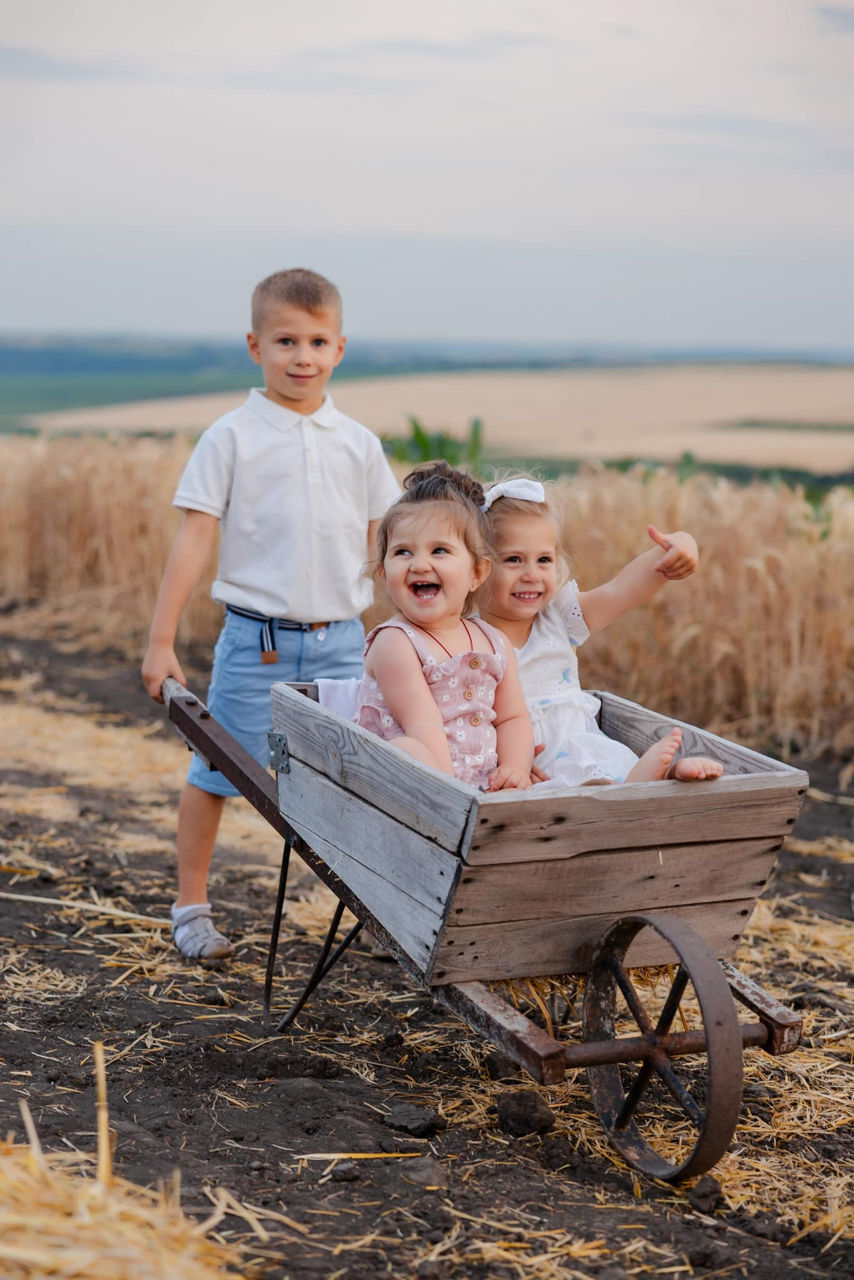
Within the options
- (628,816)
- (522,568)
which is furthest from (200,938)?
(628,816)

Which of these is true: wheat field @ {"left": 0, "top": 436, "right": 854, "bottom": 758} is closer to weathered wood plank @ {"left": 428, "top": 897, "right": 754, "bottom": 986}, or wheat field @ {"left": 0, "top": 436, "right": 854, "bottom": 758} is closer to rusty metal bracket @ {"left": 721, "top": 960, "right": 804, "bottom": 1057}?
weathered wood plank @ {"left": 428, "top": 897, "right": 754, "bottom": 986}

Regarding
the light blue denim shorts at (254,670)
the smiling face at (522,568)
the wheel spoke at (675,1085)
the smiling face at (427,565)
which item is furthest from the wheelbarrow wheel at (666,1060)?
the light blue denim shorts at (254,670)

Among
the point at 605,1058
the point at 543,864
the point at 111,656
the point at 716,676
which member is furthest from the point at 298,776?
the point at 111,656

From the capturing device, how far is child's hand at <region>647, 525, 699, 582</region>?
3.28 meters

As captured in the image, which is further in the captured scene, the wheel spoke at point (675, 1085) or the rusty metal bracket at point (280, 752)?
the rusty metal bracket at point (280, 752)

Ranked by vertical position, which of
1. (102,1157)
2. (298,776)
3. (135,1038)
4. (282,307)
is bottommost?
(135,1038)

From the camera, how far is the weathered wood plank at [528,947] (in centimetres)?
248

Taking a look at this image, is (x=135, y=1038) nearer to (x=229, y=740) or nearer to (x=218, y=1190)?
(x=229, y=740)

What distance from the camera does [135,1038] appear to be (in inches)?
130

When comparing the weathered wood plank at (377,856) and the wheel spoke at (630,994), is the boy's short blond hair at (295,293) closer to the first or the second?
the weathered wood plank at (377,856)

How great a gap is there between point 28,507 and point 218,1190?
902 cm

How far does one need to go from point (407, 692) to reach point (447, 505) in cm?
44

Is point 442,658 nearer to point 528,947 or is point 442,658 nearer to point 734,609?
point 528,947

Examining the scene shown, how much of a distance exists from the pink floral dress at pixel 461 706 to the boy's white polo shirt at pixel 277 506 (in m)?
0.81
